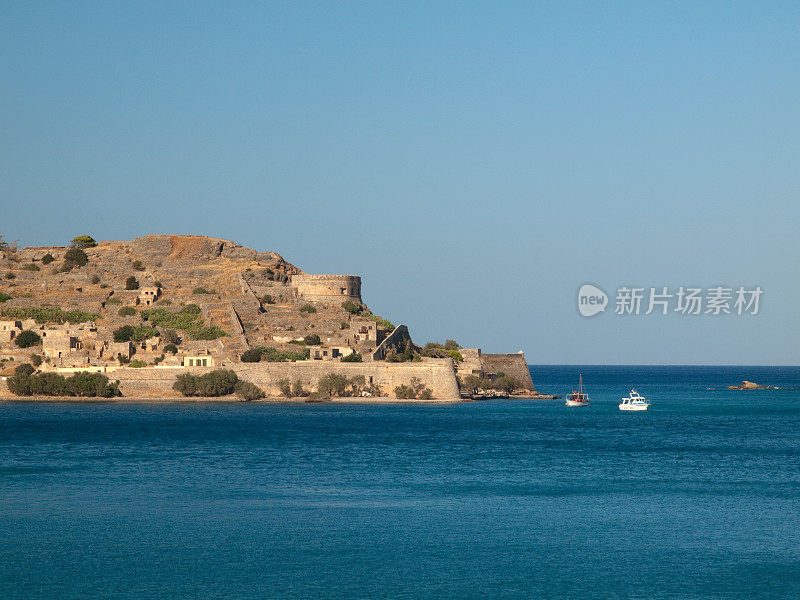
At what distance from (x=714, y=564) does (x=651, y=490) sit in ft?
29.5

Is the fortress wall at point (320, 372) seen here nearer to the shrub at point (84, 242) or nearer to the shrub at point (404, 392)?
the shrub at point (404, 392)

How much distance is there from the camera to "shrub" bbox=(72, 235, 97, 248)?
90.1 metres


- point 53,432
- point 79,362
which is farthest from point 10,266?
point 53,432

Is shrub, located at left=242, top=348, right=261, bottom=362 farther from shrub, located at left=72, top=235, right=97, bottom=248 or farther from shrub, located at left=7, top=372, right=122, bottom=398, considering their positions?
shrub, located at left=72, top=235, right=97, bottom=248

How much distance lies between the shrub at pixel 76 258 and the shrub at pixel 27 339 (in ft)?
56.1

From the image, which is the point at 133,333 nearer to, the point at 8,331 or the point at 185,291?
the point at 8,331

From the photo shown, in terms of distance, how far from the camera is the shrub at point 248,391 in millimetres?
61812

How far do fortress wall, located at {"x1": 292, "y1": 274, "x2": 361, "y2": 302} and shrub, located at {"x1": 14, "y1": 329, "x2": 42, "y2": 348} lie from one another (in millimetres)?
18198

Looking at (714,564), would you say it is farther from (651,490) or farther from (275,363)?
(275,363)

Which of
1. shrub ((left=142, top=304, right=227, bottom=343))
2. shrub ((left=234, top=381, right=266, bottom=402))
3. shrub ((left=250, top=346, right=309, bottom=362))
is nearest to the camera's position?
shrub ((left=234, top=381, right=266, bottom=402))

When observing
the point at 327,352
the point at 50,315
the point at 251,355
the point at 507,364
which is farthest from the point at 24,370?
the point at 507,364

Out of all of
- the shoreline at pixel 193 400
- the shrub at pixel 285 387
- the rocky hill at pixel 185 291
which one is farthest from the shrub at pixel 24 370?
the shrub at pixel 285 387

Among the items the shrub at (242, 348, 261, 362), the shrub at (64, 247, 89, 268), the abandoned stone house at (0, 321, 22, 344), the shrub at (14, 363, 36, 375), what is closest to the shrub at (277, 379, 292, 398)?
the shrub at (242, 348, 261, 362)

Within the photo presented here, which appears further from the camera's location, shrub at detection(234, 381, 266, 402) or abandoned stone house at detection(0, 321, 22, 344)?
abandoned stone house at detection(0, 321, 22, 344)
